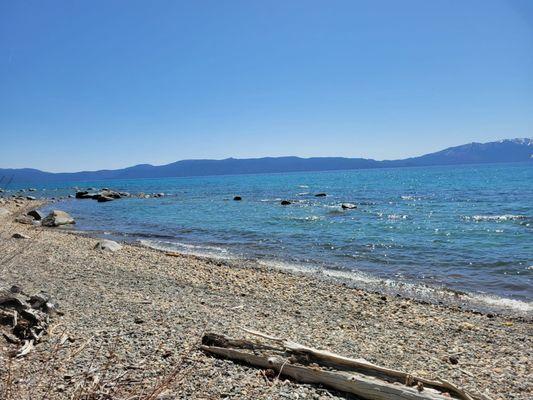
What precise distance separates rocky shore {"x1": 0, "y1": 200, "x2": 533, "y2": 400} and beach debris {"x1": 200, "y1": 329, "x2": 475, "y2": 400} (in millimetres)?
176

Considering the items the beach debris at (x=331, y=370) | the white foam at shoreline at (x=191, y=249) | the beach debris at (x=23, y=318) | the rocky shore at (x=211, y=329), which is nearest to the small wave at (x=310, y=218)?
the white foam at shoreline at (x=191, y=249)

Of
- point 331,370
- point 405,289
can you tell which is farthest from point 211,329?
point 405,289

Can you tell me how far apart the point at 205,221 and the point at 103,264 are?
17326mm

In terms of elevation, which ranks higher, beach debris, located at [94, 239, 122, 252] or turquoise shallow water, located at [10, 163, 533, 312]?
beach debris, located at [94, 239, 122, 252]

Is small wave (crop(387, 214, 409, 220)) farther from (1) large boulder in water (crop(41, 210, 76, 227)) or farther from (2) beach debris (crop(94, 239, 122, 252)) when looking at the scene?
(1) large boulder in water (crop(41, 210, 76, 227))

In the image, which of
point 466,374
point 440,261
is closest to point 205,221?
point 440,261

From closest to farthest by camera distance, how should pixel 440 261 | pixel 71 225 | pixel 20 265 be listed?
pixel 20 265, pixel 440 261, pixel 71 225

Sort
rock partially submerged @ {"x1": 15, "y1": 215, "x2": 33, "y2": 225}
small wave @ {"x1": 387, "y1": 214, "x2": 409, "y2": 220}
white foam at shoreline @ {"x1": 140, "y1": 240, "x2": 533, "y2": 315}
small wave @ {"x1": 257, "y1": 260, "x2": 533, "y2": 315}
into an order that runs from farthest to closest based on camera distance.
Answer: small wave @ {"x1": 387, "y1": 214, "x2": 409, "y2": 220}
rock partially submerged @ {"x1": 15, "y1": 215, "x2": 33, "y2": 225}
white foam at shoreline @ {"x1": 140, "y1": 240, "x2": 533, "y2": 315}
small wave @ {"x1": 257, "y1": 260, "x2": 533, "y2": 315}

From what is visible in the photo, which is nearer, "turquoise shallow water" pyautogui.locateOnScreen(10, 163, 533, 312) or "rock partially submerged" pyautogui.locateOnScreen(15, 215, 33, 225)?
"turquoise shallow water" pyautogui.locateOnScreen(10, 163, 533, 312)

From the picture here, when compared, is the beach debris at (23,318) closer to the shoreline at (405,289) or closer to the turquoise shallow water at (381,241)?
the shoreline at (405,289)

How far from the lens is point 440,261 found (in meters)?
16.8

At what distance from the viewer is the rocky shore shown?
17.2 feet

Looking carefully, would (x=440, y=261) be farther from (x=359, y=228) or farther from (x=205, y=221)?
(x=205, y=221)

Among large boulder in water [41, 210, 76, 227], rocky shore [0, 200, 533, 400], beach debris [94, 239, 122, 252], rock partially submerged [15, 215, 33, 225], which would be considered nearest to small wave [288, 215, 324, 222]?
beach debris [94, 239, 122, 252]
